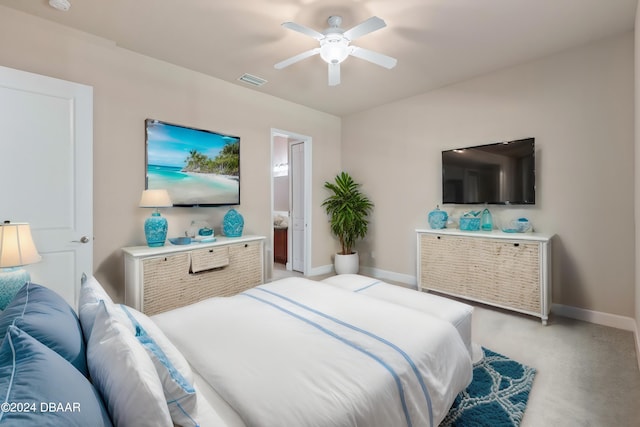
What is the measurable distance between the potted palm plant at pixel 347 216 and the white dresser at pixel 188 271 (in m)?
1.46

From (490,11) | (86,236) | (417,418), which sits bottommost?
(417,418)

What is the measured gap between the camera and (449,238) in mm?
3518

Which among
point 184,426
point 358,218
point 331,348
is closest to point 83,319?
point 184,426

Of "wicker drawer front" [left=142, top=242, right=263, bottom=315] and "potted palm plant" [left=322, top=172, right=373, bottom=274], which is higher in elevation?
"potted palm plant" [left=322, top=172, right=373, bottom=274]

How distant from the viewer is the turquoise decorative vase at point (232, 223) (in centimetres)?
353

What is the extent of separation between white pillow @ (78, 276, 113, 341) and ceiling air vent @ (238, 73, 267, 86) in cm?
284

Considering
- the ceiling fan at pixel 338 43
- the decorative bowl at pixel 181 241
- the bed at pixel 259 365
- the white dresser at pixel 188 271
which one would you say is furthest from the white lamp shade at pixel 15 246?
the ceiling fan at pixel 338 43

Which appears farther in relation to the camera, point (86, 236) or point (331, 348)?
point (86, 236)

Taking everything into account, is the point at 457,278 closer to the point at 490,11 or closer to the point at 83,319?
the point at 490,11

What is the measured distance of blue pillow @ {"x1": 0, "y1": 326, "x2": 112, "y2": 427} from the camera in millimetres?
555

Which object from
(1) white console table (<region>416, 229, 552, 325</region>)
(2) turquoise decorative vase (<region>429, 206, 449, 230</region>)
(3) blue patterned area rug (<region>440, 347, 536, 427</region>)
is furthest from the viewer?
(2) turquoise decorative vase (<region>429, 206, 449, 230</region>)

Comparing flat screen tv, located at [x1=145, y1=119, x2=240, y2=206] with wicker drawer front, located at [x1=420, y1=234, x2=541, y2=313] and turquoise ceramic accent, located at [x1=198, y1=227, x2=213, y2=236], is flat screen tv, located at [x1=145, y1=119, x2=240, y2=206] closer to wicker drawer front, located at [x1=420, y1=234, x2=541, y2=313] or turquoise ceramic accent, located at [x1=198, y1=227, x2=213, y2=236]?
turquoise ceramic accent, located at [x1=198, y1=227, x2=213, y2=236]

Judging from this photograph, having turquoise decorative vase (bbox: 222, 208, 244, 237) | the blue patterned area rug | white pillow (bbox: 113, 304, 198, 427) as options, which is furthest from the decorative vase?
white pillow (bbox: 113, 304, 198, 427)

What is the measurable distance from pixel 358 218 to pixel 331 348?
3412 millimetres
